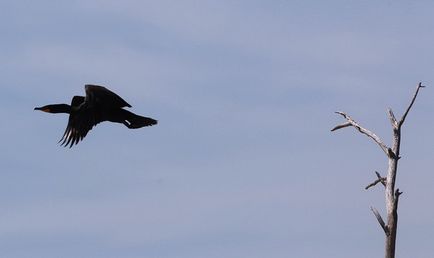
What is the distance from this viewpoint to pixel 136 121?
17625mm

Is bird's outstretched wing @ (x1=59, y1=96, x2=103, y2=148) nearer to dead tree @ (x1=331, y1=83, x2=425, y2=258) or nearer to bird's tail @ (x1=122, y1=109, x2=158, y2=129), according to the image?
bird's tail @ (x1=122, y1=109, x2=158, y2=129)

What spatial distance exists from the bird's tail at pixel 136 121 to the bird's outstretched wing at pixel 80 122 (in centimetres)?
70

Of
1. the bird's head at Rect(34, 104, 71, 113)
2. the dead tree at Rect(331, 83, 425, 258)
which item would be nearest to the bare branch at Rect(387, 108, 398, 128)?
the dead tree at Rect(331, 83, 425, 258)

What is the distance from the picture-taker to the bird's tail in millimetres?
17547

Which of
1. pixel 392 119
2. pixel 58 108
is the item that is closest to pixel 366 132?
pixel 392 119

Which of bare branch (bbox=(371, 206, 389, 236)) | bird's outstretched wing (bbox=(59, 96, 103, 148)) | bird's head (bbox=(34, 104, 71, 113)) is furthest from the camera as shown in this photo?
bird's head (bbox=(34, 104, 71, 113))

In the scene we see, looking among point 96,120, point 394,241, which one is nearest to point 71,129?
point 96,120

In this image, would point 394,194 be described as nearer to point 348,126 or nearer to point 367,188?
point 367,188

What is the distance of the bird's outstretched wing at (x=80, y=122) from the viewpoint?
1675 centimetres

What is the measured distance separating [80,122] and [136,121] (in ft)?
3.88

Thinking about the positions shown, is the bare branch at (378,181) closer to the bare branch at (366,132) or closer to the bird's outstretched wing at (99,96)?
the bare branch at (366,132)

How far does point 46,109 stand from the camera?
19.1 meters

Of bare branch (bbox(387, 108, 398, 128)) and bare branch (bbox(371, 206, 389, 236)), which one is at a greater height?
bare branch (bbox(387, 108, 398, 128))

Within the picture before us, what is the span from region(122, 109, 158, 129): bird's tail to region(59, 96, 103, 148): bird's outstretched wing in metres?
0.70
